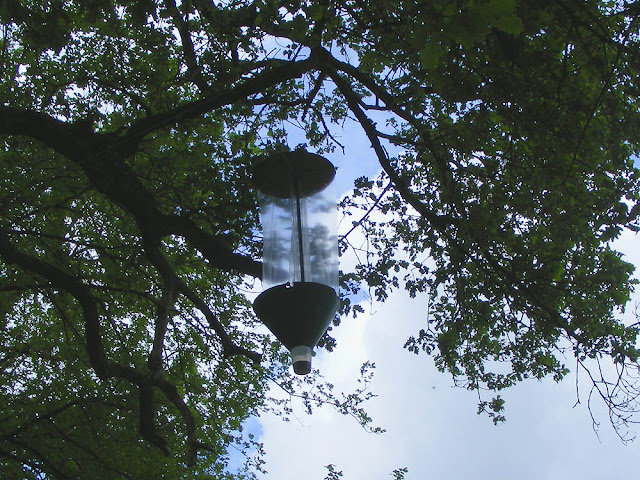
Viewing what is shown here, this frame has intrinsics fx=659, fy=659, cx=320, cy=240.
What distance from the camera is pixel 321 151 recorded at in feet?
23.8

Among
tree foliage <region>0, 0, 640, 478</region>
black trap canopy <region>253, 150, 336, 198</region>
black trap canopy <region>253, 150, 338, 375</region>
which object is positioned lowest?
black trap canopy <region>253, 150, 338, 375</region>

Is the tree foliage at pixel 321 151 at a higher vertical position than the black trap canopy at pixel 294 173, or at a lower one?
higher

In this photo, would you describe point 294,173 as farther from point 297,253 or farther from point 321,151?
point 321,151

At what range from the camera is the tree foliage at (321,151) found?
5.28 m

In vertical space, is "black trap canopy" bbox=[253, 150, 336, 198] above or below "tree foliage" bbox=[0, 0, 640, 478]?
below

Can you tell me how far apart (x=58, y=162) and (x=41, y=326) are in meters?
4.23

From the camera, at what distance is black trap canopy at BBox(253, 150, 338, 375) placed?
3.47 metres

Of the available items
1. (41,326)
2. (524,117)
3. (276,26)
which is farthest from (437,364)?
(41,326)

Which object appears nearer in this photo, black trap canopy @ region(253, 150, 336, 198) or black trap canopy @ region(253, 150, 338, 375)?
black trap canopy @ region(253, 150, 338, 375)

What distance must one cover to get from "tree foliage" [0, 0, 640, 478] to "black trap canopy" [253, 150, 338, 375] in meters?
1.13

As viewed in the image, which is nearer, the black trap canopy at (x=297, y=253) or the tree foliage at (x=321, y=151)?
the black trap canopy at (x=297, y=253)

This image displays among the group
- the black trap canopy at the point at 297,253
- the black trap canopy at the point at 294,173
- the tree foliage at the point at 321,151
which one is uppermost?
the tree foliage at the point at 321,151

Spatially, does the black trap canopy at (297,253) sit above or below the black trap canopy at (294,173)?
below

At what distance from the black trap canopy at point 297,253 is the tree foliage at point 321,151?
1130mm
